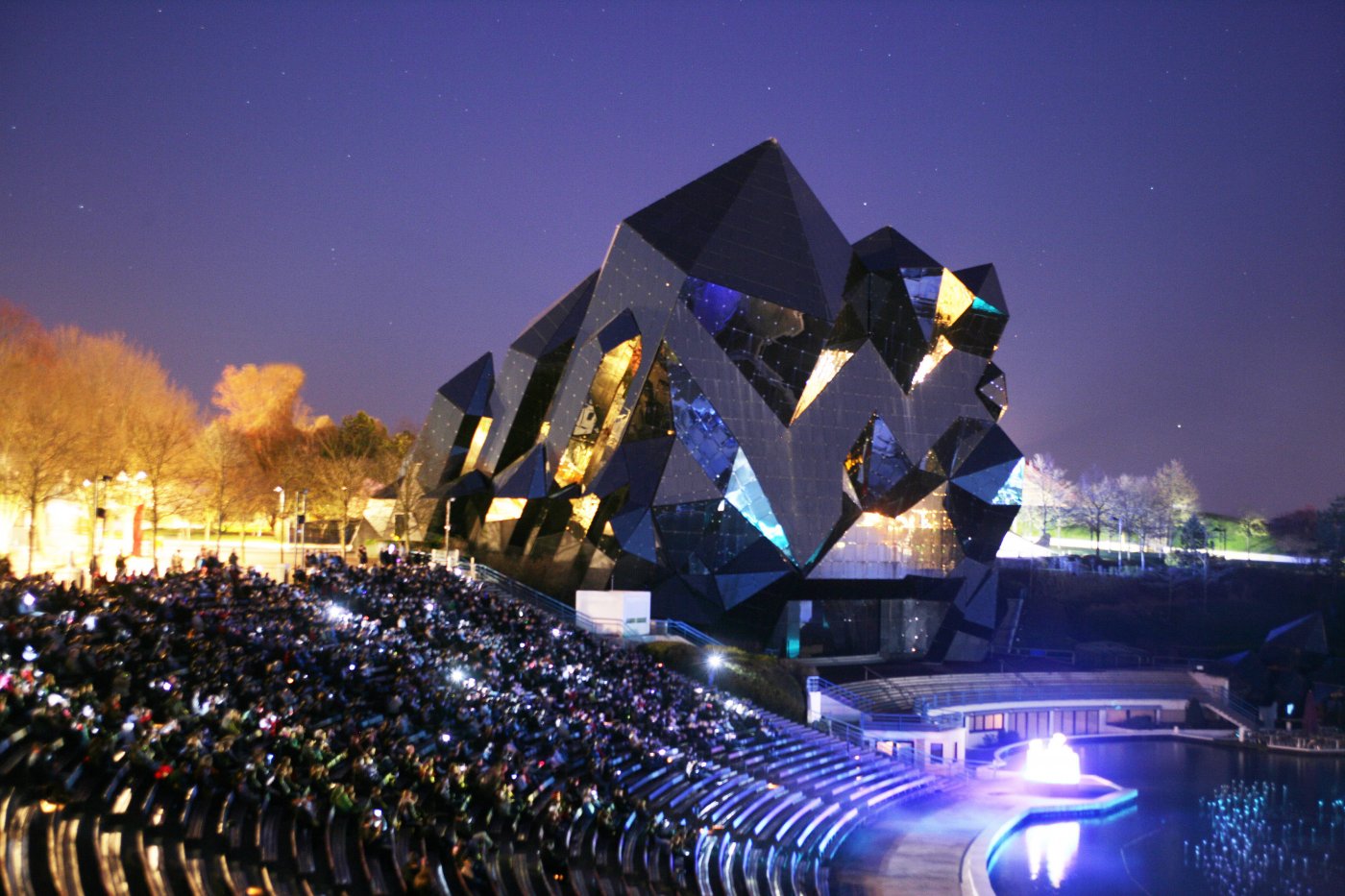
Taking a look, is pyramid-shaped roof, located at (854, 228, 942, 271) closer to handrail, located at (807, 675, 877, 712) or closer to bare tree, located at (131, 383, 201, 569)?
handrail, located at (807, 675, 877, 712)

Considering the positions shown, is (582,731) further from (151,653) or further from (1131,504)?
(1131,504)

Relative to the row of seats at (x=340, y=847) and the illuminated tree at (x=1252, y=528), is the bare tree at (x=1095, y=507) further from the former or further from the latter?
the row of seats at (x=340, y=847)

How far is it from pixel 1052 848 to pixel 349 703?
17.4m

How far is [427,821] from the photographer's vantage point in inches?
626

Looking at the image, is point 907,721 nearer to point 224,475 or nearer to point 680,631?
point 680,631

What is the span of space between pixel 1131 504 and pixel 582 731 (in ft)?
296

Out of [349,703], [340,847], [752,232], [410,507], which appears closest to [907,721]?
[752,232]

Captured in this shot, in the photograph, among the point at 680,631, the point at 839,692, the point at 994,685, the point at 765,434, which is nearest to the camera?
the point at 839,692

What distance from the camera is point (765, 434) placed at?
41812mm

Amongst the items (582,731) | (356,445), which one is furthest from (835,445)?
(356,445)

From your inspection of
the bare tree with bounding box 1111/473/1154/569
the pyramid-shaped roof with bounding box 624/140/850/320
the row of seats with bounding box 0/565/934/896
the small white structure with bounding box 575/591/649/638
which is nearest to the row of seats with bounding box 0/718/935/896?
the row of seats with bounding box 0/565/934/896

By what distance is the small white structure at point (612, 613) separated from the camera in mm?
38281

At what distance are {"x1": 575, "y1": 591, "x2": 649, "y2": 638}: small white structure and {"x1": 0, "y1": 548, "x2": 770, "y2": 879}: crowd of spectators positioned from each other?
5094 millimetres

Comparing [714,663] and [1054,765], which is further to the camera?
[714,663]
